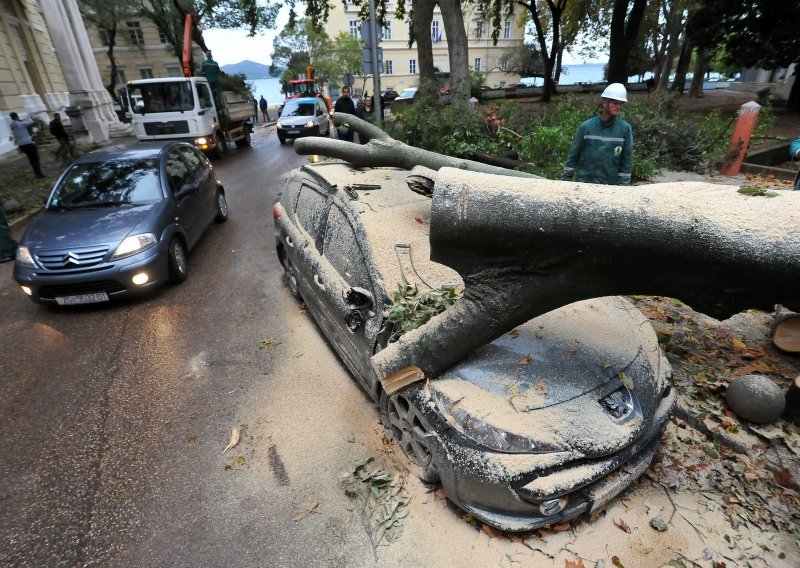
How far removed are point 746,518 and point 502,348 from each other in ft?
5.98

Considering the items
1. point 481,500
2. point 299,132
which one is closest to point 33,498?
point 481,500

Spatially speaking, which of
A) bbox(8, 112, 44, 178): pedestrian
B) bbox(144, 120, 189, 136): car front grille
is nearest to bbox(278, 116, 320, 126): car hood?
bbox(144, 120, 189, 136): car front grille

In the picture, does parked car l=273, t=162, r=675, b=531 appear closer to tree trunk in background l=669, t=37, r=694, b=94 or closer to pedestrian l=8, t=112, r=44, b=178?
pedestrian l=8, t=112, r=44, b=178

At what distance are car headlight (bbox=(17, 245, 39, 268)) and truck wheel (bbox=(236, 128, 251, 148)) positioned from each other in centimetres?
1394

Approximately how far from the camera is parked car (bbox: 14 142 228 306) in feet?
15.8

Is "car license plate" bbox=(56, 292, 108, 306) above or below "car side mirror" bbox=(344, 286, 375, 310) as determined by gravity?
below

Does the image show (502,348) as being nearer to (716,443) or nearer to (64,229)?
(716,443)

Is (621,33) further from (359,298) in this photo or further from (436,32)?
(436,32)

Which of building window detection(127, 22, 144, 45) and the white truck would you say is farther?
building window detection(127, 22, 144, 45)

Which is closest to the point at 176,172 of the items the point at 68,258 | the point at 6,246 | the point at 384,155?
the point at 68,258

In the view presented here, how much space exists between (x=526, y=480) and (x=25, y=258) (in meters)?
5.85

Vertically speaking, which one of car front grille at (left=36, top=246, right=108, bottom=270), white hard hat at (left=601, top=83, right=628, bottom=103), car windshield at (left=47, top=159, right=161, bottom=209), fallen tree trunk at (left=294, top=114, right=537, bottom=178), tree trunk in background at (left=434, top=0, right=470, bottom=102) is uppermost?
tree trunk in background at (left=434, top=0, right=470, bottom=102)

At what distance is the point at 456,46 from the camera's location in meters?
12.6

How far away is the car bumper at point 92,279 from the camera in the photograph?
479cm
